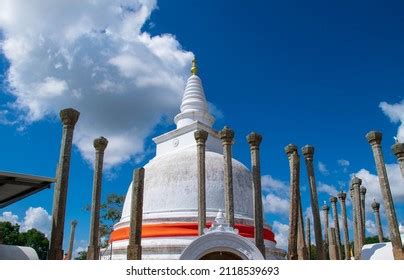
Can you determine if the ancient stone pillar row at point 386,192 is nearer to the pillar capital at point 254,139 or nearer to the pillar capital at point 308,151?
the pillar capital at point 308,151

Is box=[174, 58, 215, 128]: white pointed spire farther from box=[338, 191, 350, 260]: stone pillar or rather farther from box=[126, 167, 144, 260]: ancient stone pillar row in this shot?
box=[126, 167, 144, 260]: ancient stone pillar row

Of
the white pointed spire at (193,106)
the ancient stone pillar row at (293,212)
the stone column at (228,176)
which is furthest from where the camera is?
the white pointed spire at (193,106)

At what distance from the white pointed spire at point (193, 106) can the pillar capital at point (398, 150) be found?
49.9 feet

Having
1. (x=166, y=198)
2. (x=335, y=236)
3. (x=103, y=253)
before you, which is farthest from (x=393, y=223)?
(x=103, y=253)

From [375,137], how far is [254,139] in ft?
15.9

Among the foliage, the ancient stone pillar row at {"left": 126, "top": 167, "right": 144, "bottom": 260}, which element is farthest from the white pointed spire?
the foliage

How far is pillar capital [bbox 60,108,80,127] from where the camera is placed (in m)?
13.3

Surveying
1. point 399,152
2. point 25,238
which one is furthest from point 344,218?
point 25,238

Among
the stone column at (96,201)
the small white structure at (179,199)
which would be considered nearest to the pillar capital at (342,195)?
the small white structure at (179,199)

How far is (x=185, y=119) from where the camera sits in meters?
29.0

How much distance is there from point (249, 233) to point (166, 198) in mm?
4983

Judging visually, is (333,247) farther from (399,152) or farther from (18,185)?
(18,185)

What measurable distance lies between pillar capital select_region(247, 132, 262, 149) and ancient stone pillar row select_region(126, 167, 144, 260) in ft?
18.1

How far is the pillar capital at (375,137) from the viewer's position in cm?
1619
